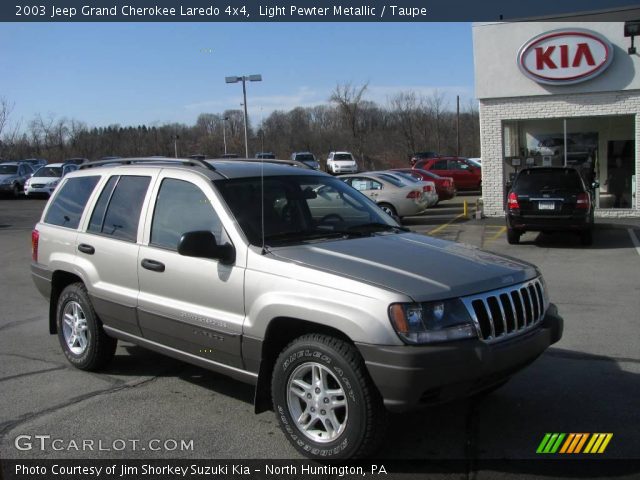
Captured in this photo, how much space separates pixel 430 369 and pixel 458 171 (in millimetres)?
26656

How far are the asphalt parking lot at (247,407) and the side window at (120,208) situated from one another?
1.31 m

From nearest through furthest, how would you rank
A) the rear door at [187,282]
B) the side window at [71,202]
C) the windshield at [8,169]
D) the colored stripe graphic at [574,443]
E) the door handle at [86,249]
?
the colored stripe graphic at [574,443] → the rear door at [187,282] → the door handle at [86,249] → the side window at [71,202] → the windshield at [8,169]

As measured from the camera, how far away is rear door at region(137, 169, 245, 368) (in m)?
4.32

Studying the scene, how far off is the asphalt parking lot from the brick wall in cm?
1067

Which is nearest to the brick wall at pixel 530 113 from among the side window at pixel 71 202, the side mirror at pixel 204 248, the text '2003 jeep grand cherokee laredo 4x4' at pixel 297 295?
the text '2003 jeep grand cherokee laredo 4x4' at pixel 297 295

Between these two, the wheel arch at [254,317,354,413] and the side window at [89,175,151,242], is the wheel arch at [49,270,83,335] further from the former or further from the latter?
the wheel arch at [254,317,354,413]

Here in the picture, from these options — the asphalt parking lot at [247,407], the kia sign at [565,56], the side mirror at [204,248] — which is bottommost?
the asphalt parking lot at [247,407]

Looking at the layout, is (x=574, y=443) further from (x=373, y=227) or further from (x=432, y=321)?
(x=373, y=227)

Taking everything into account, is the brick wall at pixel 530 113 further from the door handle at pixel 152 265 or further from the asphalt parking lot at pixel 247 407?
the door handle at pixel 152 265

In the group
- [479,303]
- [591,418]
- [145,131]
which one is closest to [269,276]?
[479,303]

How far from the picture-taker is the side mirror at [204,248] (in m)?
4.22

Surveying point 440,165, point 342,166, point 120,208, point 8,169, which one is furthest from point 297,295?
point 342,166

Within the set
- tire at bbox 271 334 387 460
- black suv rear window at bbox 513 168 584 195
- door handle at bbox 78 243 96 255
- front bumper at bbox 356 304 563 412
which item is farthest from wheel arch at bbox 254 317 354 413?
black suv rear window at bbox 513 168 584 195

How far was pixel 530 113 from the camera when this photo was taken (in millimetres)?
17500
